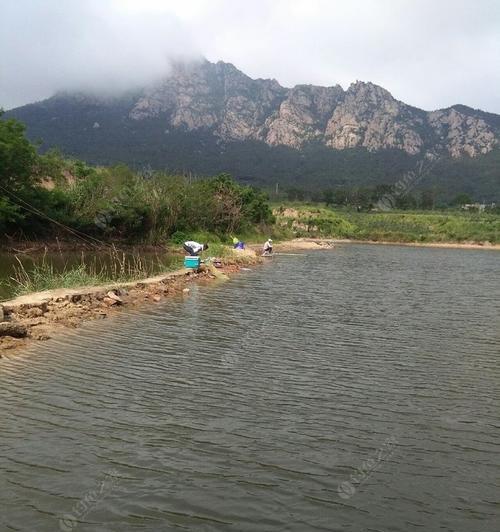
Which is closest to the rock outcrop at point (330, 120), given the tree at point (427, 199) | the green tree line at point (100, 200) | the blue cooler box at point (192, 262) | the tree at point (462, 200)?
the tree at point (427, 199)

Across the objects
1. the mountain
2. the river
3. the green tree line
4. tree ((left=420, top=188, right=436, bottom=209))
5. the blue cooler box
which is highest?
the mountain

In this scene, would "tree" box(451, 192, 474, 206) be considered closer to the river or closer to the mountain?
the mountain

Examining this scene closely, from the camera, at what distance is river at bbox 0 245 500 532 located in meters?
5.66

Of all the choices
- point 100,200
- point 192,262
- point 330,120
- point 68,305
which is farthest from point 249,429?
point 330,120

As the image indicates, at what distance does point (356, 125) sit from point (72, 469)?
16817 cm

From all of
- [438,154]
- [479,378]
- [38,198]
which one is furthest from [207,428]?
[438,154]

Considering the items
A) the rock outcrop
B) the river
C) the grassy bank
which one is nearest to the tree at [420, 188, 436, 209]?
the grassy bank

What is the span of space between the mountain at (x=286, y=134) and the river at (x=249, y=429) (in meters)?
113

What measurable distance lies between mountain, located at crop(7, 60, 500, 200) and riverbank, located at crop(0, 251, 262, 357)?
341 feet

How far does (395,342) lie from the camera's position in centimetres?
1441

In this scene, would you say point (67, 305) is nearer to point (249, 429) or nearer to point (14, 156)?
point (249, 429)

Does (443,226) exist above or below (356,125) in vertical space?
below

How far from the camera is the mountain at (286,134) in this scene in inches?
5590

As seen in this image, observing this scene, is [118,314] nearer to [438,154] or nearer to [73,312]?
[73,312]
